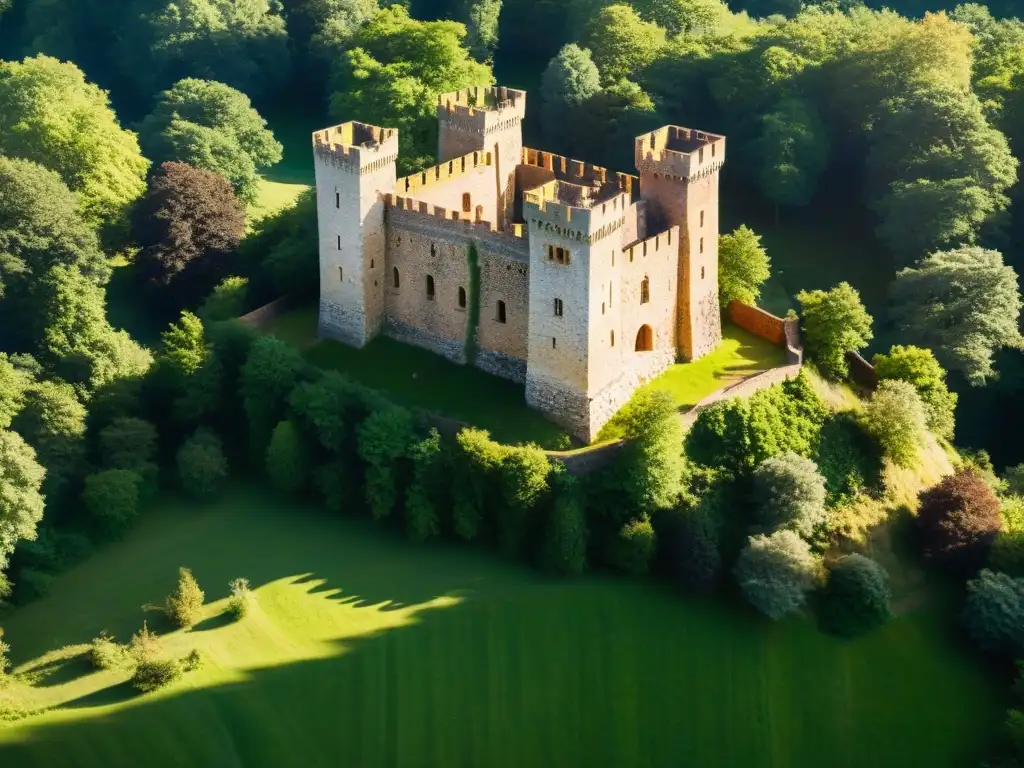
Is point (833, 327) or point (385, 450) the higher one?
point (833, 327)

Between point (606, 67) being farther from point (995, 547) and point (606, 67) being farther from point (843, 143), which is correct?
point (995, 547)

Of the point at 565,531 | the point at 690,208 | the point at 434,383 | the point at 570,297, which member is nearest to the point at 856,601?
the point at 565,531

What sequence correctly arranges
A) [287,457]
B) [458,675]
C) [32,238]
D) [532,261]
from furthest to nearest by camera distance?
[32,238] → [287,457] → [532,261] → [458,675]

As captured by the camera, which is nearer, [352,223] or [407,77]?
[352,223]

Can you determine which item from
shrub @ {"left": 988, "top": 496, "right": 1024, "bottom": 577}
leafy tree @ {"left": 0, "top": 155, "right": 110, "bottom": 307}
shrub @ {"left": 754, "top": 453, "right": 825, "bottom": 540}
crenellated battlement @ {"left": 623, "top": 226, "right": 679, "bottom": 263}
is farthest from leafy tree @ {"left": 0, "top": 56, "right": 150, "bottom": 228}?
shrub @ {"left": 988, "top": 496, "right": 1024, "bottom": 577}

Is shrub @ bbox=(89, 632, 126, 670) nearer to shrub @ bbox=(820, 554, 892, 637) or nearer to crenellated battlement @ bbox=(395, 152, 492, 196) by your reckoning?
crenellated battlement @ bbox=(395, 152, 492, 196)

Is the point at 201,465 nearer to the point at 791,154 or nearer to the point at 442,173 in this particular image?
the point at 442,173

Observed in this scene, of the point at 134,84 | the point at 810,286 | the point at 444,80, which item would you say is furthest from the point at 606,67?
the point at 134,84
